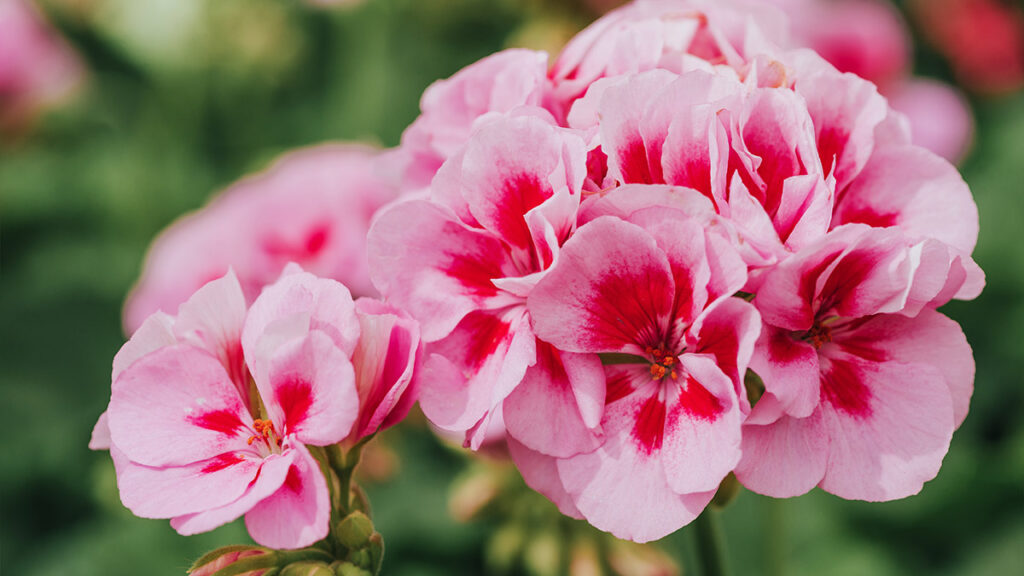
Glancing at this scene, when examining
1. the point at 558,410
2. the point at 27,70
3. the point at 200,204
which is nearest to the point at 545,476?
the point at 558,410

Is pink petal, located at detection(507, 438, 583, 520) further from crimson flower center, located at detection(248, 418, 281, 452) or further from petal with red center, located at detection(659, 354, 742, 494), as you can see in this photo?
crimson flower center, located at detection(248, 418, 281, 452)

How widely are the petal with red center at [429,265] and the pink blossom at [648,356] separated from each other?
0.10 meters

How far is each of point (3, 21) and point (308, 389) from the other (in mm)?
3514

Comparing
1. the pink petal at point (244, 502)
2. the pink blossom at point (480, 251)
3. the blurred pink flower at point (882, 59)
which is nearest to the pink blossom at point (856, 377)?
the pink blossom at point (480, 251)

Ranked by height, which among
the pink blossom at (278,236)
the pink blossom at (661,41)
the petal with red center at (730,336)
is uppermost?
the pink blossom at (661,41)

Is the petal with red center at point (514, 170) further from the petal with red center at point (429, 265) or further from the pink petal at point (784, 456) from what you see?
the pink petal at point (784, 456)

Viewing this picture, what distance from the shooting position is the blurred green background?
277cm

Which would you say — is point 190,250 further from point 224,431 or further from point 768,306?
point 768,306

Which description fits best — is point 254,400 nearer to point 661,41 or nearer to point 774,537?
point 661,41

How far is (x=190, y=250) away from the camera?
205 cm

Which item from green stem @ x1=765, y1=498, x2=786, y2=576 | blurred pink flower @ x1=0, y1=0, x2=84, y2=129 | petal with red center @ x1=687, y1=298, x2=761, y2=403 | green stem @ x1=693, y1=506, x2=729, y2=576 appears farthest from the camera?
blurred pink flower @ x1=0, y1=0, x2=84, y2=129

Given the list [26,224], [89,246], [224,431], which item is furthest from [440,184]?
[26,224]

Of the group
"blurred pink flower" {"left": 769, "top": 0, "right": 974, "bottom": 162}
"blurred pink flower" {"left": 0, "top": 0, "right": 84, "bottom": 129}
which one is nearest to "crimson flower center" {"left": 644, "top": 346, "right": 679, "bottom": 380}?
"blurred pink flower" {"left": 769, "top": 0, "right": 974, "bottom": 162}

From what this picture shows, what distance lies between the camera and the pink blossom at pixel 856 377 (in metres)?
1.08
